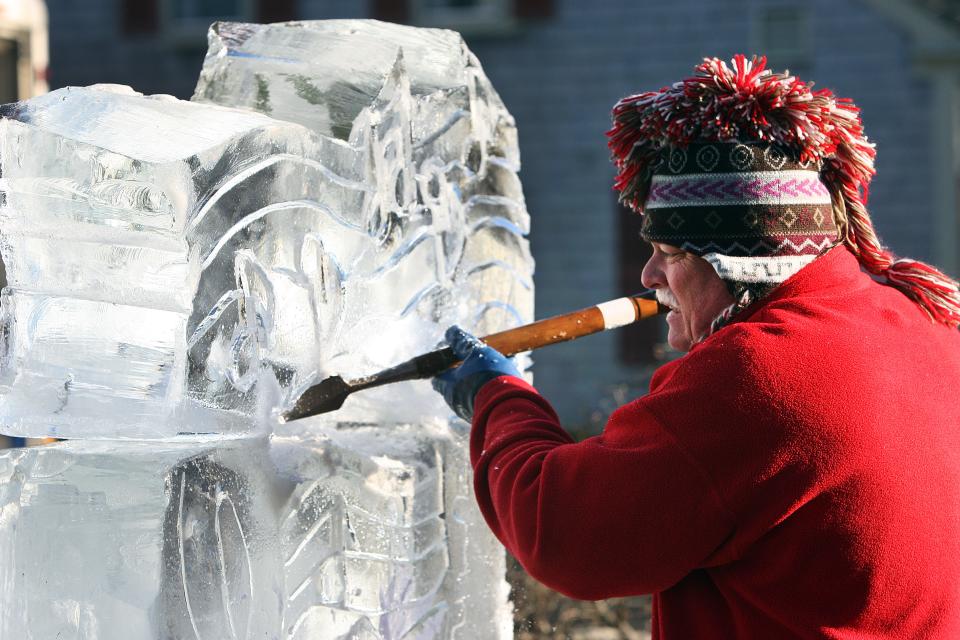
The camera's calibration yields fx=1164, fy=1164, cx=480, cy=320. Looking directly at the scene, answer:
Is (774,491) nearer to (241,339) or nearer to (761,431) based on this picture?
(761,431)

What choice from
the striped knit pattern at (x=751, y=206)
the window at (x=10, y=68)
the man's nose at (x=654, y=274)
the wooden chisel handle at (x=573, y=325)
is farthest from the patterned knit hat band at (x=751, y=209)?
the window at (x=10, y=68)

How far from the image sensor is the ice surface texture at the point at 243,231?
1505mm

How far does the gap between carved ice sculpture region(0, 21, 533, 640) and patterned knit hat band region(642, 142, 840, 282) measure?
52 centimetres

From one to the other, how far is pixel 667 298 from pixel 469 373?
1.04 ft

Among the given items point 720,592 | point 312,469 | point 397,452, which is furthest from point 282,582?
point 720,592

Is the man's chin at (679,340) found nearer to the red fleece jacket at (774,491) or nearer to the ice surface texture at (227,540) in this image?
the red fleece jacket at (774,491)

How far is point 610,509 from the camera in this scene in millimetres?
1410

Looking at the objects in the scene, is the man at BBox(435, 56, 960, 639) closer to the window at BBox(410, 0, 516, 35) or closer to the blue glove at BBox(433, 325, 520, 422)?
the blue glove at BBox(433, 325, 520, 422)

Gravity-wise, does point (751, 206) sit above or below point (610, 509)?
above

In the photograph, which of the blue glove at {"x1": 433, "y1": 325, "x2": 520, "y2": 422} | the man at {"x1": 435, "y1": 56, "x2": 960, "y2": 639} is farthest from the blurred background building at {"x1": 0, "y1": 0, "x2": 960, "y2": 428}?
the man at {"x1": 435, "y1": 56, "x2": 960, "y2": 639}

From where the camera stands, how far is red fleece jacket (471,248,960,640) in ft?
4.53

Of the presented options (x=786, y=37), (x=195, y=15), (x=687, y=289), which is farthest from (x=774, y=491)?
(x=195, y=15)

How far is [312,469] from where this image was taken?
1.76 meters

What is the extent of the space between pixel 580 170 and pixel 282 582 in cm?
749
